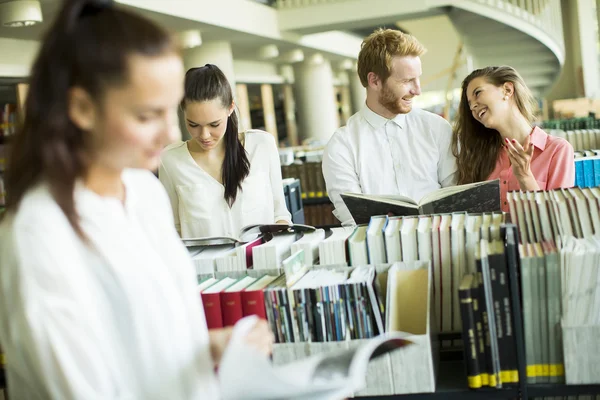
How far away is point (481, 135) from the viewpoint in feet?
9.34

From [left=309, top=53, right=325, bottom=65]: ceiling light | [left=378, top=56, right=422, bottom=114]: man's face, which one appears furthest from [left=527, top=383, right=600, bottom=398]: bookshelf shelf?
[left=309, top=53, right=325, bottom=65]: ceiling light

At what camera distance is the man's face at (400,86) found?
2.87 m

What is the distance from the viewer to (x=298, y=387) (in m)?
1.09

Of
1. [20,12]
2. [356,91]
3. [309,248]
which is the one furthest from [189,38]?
[356,91]

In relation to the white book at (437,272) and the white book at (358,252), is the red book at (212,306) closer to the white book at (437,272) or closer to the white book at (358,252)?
the white book at (358,252)

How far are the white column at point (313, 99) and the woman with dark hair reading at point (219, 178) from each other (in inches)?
430

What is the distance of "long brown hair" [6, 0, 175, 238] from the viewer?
974 millimetres

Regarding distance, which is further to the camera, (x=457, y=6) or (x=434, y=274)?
(x=457, y=6)

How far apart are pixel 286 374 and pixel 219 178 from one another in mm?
1638

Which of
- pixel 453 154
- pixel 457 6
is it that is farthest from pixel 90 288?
pixel 457 6

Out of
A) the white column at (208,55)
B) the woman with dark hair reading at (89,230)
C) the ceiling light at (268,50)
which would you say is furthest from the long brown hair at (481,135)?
the ceiling light at (268,50)

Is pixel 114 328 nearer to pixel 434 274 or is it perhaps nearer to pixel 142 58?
pixel 142 58

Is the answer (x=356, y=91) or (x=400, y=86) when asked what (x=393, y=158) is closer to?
(x=400, y=86)

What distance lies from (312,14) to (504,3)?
286cm
